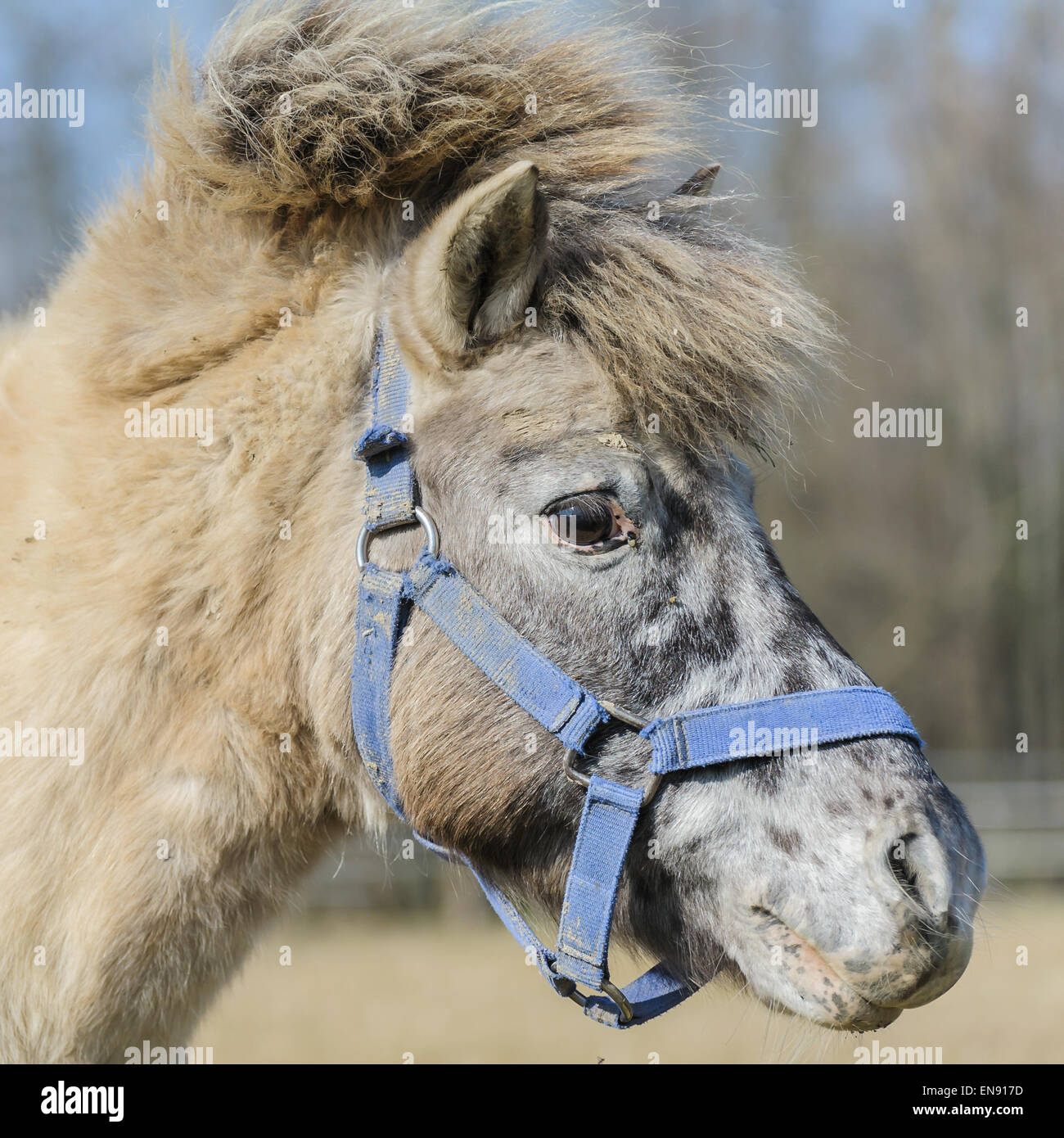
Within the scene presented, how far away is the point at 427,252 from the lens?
2342 millimetres

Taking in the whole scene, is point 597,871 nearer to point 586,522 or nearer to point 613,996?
point 613,996

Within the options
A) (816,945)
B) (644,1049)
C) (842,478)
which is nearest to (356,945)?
(644,1049)

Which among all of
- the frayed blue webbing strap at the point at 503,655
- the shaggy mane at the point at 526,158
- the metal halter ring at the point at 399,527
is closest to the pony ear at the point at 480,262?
the shaggy mane at the point at 526,158

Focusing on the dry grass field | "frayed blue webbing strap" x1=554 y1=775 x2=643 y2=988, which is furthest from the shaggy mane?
the dry grass field

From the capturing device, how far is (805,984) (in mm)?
2111

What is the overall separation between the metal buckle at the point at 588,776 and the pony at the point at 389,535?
0.04 m

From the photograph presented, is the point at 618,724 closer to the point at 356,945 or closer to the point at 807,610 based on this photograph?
the point at 807,610

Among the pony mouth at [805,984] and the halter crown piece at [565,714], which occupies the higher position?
the halter crown piece at [565,714]

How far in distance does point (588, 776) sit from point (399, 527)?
0.67 meters

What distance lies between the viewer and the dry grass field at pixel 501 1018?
739 cm

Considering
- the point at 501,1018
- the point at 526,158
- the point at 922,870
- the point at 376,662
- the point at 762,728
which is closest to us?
the point at 922,870

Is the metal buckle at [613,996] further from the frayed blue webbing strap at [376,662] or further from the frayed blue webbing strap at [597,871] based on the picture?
the frayed blue webbing strap at [376,662]

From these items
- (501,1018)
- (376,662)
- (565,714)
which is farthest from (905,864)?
(501,1018)

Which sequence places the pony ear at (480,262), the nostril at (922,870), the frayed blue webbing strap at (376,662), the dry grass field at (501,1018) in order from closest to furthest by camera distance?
the nostril at (922,870) → the pony ear at (480,262) → the frayed blue webbing strap at (376,662) → the dry grass field at (501,1018)
